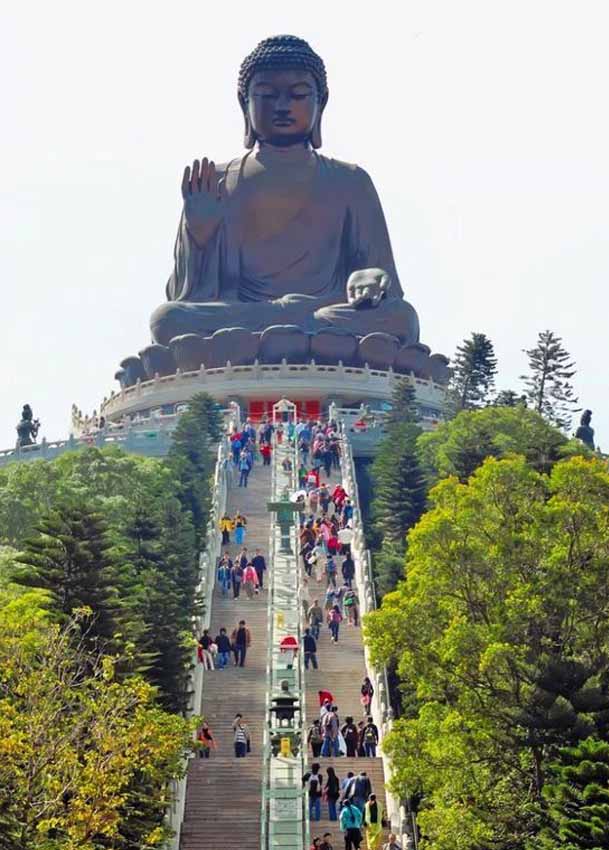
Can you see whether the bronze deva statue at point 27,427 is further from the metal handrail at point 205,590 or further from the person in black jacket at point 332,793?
the person in black jacket at point 332,793

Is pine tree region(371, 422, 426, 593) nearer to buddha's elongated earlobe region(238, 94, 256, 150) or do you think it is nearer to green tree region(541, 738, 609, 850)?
green tree region(541, 738, 609, 850)

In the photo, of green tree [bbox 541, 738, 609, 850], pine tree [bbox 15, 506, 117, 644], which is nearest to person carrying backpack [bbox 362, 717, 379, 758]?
pine tree [bbox 15, 506, 117, 644]

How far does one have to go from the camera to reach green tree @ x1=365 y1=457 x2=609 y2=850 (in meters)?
15.6

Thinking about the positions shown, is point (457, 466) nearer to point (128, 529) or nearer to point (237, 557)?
point (237, 557)

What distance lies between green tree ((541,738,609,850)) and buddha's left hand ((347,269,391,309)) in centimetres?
3134

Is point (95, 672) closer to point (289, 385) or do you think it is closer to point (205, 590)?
point (205, 590)

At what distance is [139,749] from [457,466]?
1290 cm

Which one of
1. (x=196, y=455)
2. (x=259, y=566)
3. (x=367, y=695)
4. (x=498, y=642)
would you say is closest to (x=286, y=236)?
(x=196, y=455)

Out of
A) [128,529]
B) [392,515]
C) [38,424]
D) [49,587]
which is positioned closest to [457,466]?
[392,515]

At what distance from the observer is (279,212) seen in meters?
49.6

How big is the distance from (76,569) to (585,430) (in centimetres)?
2318

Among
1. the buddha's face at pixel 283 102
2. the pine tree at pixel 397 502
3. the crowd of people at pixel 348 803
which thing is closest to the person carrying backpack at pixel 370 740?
the crowd of people at pixel 348 803

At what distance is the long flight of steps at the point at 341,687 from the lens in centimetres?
1852

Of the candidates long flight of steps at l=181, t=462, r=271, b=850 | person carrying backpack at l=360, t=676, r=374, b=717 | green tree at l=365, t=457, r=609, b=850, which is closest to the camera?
green tree at l=365, t=457, r=609, b=850
